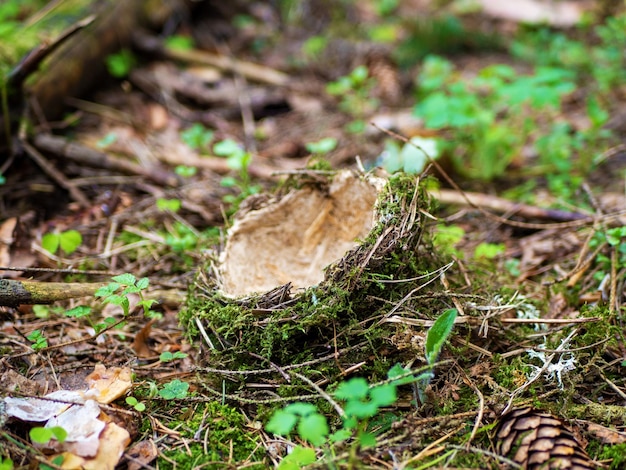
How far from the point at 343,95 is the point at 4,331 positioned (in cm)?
395

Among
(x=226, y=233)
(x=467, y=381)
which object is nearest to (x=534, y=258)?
(x=467, y=381)

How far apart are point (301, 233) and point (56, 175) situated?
1.85 metres

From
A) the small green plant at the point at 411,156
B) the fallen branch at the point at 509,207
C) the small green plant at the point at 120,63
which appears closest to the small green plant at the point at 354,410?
the fallen branch at the point at 509,207

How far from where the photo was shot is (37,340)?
2189 millimetres

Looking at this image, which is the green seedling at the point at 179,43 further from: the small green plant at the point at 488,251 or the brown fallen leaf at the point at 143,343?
the small green plant at the point at 488,251

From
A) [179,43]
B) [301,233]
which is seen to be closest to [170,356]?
[301,233]

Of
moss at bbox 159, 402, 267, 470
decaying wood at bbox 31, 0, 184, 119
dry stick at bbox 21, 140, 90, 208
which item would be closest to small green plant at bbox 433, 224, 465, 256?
moss at bbox 159, 402, 267, 470

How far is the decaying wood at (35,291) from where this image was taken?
2.10 m

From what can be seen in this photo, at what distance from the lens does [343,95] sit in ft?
17.7

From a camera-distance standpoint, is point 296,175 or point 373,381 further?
point 296,175

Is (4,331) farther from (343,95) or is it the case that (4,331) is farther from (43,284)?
(343,95)

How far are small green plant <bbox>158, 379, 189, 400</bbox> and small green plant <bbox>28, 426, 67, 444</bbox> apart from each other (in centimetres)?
43

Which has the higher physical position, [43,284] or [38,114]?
[38,114]

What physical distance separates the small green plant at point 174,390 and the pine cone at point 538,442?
1206 mm
